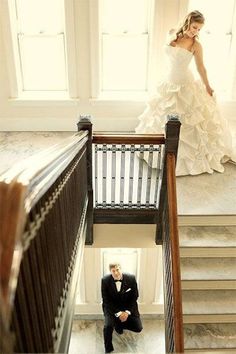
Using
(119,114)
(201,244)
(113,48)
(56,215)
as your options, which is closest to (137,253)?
(119,114)

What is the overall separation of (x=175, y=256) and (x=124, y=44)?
3.02 meters

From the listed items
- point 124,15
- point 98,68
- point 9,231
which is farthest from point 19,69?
point 9,231

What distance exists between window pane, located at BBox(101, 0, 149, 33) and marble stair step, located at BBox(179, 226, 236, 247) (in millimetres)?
2674

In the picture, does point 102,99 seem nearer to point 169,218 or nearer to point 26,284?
point 169,218

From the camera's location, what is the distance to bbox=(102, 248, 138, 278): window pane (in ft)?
20.0

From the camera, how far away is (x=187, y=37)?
3.74m

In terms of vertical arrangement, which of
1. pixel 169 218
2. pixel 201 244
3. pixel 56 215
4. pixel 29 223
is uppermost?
pixel 29 223

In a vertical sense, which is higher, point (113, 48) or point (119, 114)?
point (113, 48)

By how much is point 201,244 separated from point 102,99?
2421 millimetres

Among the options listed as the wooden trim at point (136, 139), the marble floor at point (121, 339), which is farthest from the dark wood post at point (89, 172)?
the marble floor at point (121, 339)

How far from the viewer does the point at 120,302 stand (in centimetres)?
521

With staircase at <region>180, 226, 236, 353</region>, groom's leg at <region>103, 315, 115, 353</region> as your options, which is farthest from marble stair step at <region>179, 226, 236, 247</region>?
groom's leg at <region>103, 315, 115, 353</region>

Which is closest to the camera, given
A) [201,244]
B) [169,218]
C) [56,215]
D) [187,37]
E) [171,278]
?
[56,215]

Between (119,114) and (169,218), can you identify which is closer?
(169,218)
